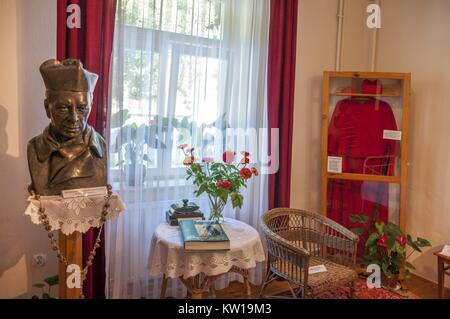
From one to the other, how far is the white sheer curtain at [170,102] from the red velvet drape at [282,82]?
0.07m

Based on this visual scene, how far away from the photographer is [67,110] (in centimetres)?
151

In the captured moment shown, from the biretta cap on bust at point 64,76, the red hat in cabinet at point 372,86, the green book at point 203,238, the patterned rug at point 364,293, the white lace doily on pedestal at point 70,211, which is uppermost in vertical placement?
the red hat in cabinet at point 372,86

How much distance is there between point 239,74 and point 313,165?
108 centimetres

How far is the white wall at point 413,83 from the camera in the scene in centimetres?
277

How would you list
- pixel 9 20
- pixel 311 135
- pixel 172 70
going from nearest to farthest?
pixel 9 20, pixel 172 70, pixel 311 135

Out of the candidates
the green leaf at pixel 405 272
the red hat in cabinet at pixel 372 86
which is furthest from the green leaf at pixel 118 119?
the green leaf at pixel 405 272

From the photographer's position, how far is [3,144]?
198cm

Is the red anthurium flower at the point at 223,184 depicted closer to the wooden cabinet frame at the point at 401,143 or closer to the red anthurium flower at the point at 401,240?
the wooden cabinet frame at the point at 401,143

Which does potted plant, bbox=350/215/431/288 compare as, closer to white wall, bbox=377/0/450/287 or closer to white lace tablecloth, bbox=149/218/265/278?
white wall, bbox=377/0/450/287

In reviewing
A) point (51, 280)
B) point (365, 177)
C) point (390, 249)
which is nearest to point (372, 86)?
point (365, 177)

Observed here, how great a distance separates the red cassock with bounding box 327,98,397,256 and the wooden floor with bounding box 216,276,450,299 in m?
0.43

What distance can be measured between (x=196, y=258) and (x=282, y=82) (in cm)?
150
